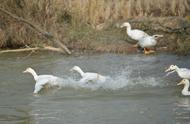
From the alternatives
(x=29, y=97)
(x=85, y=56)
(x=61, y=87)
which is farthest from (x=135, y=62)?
(x=29, y=97)

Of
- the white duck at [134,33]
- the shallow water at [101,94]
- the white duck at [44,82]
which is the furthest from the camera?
the white duck at [134,33]

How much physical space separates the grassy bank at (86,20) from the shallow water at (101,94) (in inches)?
75.2

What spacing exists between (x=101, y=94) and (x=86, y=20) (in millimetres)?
8709

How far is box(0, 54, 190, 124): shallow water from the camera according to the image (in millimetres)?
13227

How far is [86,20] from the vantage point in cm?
2388

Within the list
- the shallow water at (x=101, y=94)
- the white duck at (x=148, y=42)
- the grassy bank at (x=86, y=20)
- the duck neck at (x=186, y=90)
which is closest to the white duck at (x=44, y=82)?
the shallow water at (x=101, y=94)

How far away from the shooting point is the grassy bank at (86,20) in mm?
22875

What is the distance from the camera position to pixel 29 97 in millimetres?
15586

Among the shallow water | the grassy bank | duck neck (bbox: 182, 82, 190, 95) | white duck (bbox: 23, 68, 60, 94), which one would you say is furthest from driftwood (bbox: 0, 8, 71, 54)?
duck neck (bbox: 182, 82, 190, 95)

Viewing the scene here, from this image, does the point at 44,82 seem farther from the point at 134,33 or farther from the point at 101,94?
the point at 134,33

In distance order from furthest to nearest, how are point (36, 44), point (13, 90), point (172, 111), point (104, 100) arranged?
point (36, 44) → point (13, 90) → point (104, 100) → point (172, 111)

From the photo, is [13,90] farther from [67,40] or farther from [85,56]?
[67,40]

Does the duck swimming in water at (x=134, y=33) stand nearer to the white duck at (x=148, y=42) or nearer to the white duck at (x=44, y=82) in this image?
the white duck at (x=148, y=42)

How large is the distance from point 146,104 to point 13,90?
3897mm
